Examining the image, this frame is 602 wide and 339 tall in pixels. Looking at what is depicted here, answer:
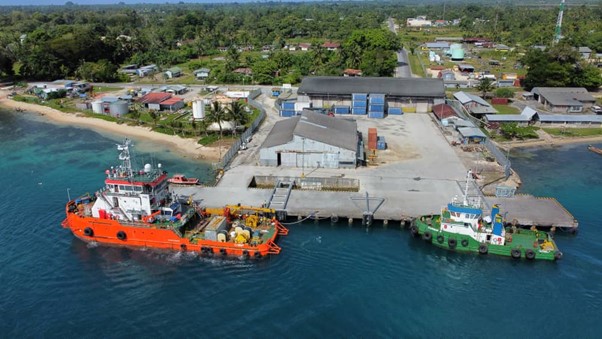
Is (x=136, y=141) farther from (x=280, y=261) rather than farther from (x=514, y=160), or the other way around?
(x=514, y=160)

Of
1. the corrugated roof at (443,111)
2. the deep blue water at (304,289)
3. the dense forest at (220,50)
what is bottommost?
the deep blue water at (304,289)

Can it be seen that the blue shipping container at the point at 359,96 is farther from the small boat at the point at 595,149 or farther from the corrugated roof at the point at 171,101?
the small boat at the point at 595,149

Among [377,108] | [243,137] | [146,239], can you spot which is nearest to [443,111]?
[377,108]

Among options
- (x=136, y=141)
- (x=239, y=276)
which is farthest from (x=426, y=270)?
(x=136, y=141)

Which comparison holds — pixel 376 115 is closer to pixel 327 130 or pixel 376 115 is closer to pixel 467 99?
pixel 467 99

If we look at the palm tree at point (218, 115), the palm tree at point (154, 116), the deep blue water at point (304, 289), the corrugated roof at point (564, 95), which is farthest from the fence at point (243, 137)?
the corrugated roof at point (564, 95)

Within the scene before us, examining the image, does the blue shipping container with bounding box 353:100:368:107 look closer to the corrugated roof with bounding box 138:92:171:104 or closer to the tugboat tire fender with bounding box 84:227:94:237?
the corrugated roof with bounding box 138:92:171:104
